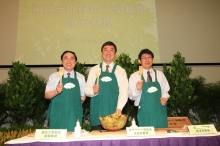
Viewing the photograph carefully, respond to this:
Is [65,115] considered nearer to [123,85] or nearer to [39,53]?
[123,85]

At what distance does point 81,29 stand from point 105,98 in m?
3.19

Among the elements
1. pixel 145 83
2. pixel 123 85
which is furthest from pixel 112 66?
pixel 145 83

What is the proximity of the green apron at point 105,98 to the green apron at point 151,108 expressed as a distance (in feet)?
1.28

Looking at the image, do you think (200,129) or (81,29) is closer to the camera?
(200,129)

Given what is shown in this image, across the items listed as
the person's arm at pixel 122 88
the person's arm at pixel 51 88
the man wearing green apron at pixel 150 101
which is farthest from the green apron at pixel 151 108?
the person's arm at pixel 51 88

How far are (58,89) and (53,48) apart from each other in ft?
10.7

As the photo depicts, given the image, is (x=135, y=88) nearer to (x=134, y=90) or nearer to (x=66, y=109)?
(x=134, y=90)

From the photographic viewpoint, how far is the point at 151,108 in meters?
2.69

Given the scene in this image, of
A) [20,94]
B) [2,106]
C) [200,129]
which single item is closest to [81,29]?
[20,94]

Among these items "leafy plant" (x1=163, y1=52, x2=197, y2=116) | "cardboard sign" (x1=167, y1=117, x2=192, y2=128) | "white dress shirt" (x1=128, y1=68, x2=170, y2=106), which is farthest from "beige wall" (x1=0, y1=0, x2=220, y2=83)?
"white dress shirt" (x1=128, y1=68, x2=170, y2=106)

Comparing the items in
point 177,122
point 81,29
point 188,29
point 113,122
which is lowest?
point 177,122

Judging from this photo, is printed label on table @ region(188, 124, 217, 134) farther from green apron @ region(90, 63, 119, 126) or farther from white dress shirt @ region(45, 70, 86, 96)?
white dress shirt @ region(45, 70, 86, 96)

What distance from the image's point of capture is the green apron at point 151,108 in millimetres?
2674

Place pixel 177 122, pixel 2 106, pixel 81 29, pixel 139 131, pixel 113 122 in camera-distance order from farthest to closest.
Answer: pixel 81 29
pixel 2 106
pixel 177 122
pixel 113 122
pixel 139 131
